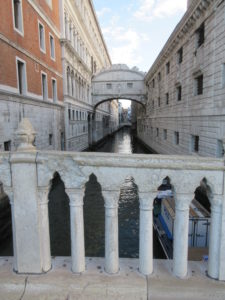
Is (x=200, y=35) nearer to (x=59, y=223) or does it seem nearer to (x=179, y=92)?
(x=179, y=92)

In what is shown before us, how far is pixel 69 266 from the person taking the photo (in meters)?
2.59

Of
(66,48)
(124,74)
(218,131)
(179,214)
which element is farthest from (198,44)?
(124,74)

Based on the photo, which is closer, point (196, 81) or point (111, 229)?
point (111, 229)

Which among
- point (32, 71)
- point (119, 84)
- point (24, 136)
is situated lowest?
point (24, 136)

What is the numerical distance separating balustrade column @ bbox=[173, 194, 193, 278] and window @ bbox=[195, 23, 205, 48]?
13.6 meters

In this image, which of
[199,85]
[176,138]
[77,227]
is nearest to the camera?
[77,227]

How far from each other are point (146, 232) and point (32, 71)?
13946mm

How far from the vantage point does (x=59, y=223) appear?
863 cm

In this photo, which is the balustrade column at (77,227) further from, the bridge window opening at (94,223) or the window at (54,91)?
the window at (54,91)

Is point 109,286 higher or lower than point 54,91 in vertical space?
lower

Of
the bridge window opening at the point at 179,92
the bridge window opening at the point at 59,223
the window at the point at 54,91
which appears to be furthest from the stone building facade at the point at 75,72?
the bridge window opening at the point at 179,92

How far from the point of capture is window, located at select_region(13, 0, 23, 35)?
1191 cm

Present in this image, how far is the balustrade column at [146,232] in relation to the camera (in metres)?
2.29

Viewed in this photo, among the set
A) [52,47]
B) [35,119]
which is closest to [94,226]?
[35,119]
